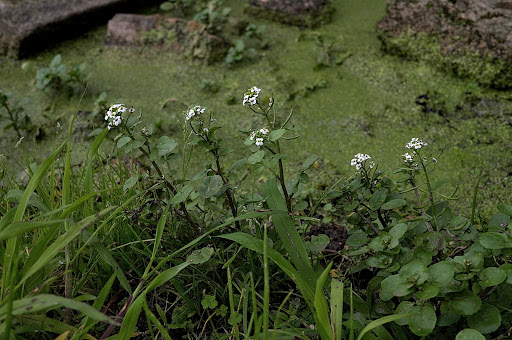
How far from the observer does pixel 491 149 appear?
1.97 metres

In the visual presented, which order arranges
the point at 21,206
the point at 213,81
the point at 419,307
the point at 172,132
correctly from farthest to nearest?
1. the point at 213,81
2. the point at 172,132
3. the point at 21,206
4. the point at 419,307

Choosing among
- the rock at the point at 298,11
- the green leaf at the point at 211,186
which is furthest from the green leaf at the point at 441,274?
the rock at the point at 298,11

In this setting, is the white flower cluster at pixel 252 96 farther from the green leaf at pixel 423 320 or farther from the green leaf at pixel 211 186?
the green leaf at pixel 423 320

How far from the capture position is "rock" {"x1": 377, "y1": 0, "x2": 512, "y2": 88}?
2203 millimetres

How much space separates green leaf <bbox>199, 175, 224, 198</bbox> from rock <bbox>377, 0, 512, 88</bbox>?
154 cm

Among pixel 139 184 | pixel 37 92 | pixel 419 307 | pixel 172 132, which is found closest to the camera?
pixel 419 307

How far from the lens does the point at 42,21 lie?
2.78 m

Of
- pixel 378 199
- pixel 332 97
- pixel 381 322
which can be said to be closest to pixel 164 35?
pixel 332 97

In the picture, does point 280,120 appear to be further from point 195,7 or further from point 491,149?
point 195,7

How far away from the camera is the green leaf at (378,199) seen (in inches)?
49.7

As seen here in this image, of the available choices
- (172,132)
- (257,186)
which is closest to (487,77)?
(257,186)

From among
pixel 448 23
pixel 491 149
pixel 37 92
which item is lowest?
pixel 37 92

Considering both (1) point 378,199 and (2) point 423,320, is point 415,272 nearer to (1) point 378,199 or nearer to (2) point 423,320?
(2) point 423,320

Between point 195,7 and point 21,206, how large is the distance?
2.22m
